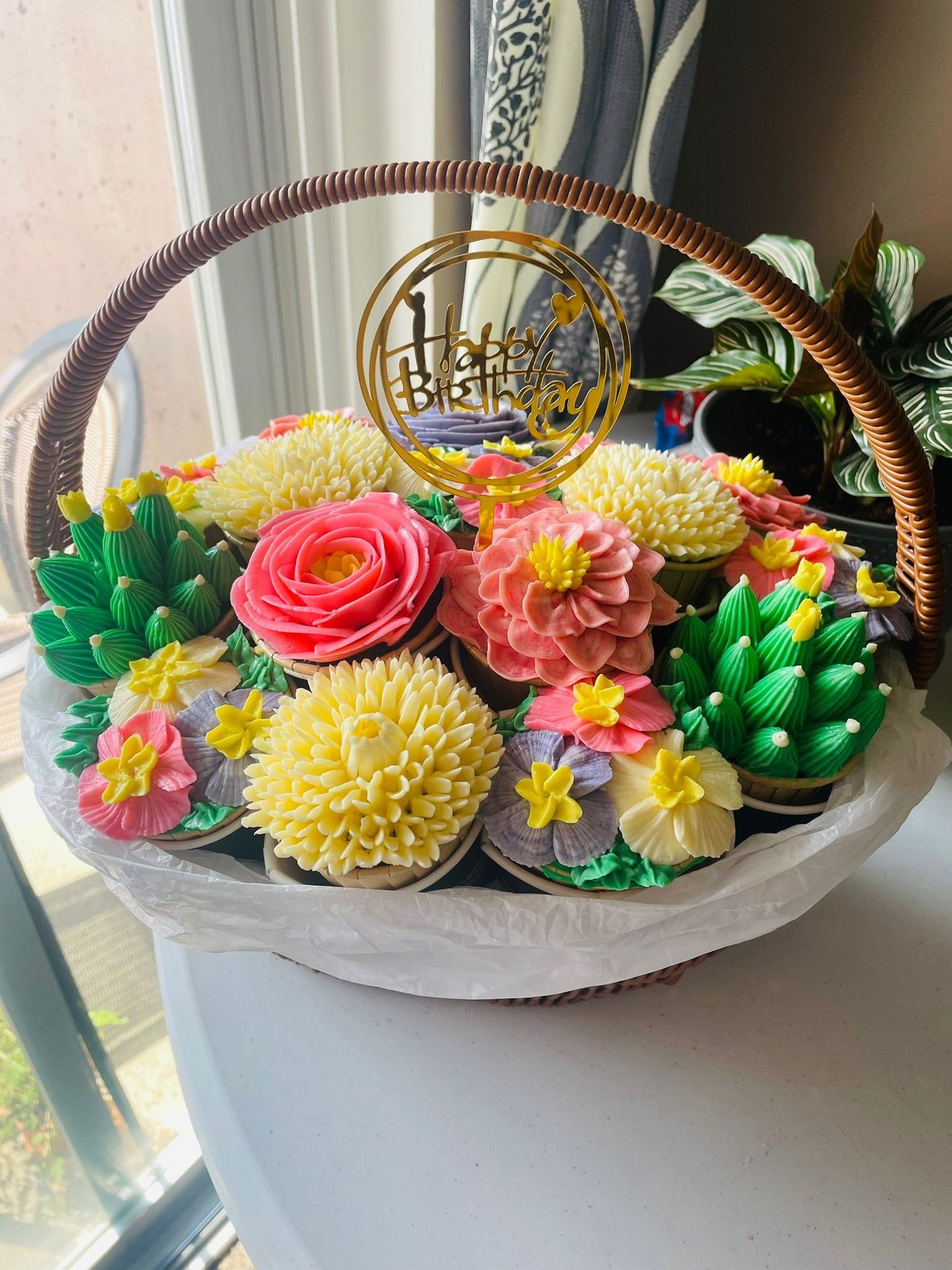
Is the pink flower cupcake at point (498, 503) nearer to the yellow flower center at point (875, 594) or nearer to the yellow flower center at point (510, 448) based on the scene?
the yellow flower center at point (510, 448)

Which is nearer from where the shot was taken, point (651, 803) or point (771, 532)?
point (651, 803)

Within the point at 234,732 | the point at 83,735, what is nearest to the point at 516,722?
the point at 234,732

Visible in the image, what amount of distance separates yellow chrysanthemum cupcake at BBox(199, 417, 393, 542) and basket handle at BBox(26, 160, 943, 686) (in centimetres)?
11

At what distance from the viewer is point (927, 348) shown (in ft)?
2.38

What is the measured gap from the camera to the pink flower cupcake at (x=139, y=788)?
1.52 feet

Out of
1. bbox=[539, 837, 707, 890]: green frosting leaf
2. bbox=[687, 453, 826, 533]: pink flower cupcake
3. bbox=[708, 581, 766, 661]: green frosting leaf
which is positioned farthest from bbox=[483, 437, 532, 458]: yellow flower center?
bbox=[539, 837, 707, 890]: green frosting leaf

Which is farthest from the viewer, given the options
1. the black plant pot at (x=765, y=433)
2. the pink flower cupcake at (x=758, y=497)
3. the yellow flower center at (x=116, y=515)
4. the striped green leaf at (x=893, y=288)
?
the black plant pot at (x=765, y=433)

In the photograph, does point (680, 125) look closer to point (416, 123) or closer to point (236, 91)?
point (416, 123)

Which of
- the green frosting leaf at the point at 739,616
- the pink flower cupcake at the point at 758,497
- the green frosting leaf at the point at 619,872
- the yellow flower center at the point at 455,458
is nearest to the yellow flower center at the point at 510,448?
the yellow flower center at the point at 455,458

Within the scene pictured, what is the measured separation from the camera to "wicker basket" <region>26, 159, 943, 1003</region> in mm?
428

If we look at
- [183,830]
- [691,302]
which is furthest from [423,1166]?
[691,302]

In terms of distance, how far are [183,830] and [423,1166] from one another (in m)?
0.24

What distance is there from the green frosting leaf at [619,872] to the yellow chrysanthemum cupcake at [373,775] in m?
0.07

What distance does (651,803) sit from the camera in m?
0.44
